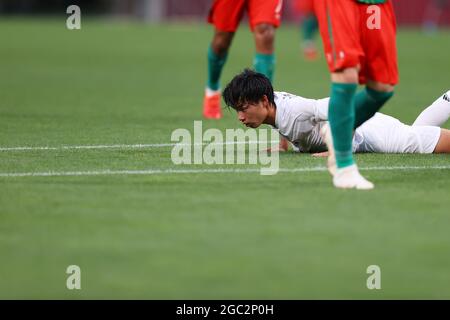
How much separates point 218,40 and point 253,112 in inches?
123

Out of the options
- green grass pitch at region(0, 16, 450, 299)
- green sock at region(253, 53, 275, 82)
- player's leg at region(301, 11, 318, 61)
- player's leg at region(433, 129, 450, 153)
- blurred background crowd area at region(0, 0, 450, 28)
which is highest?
blurred background crowd area at region(0, 0, 450, 28)

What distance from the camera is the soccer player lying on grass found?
6.92 metres

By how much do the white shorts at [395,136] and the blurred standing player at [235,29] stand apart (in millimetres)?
1953

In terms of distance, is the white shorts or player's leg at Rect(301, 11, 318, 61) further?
player's leg at Rect(301, 11, 318, 61)

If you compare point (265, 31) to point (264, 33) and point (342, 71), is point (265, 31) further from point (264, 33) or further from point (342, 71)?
point (342, 71)

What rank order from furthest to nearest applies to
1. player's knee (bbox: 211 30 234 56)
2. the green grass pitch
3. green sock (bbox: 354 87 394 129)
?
player's knee (bbox: 211 30 234 56), green sock (bbox: 354 87 394 129), the green grass pitch

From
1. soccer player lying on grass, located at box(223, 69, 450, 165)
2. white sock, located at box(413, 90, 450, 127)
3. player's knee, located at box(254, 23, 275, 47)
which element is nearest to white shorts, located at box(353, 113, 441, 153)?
soccer player lying on grass, located at box(223, 69, 450, 165)

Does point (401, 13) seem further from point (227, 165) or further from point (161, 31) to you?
point (227, 165)

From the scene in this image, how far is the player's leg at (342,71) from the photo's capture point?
5.71 m

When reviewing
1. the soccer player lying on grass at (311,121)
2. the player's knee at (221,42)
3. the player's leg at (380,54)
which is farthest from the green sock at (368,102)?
the player's knee at (221,42)

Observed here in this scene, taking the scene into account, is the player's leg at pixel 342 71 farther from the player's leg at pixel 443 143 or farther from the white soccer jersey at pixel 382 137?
the player's leg at pixel 443 143

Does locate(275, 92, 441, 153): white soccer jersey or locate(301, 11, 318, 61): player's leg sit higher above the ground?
locate(301, 11, 318, 61): player's leg

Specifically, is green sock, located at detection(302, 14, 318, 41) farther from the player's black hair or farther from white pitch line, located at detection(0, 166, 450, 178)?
white pitch line, located at detection(0, 166, 450, 178)

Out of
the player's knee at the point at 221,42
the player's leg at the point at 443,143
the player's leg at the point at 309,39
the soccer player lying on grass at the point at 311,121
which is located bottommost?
the player's leg at the point at 443,143
